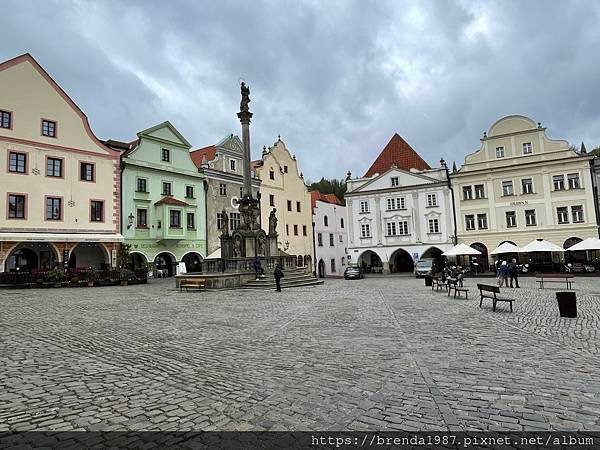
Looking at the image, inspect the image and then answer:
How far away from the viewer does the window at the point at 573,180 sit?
126 ft

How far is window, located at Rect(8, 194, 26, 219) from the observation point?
27922 mm

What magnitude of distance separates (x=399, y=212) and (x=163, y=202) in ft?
82.7

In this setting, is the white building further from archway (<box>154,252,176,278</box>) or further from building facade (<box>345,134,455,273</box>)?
archway (<box>154,252,176,278</box>)

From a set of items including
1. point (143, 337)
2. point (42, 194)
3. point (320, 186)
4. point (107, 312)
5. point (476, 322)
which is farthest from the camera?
point (320, 186)

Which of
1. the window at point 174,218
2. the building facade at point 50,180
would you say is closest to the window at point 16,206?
the building facade at point 50,180

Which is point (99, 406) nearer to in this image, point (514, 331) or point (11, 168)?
point (514, 331)

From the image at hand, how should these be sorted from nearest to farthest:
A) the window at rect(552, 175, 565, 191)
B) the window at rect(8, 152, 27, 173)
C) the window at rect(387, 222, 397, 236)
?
1. the window at rect(8, 152, 27, 173)
2. the window at rect(552, 175, 565, 191)
3. the window at rect(387, 222, 397, 236)

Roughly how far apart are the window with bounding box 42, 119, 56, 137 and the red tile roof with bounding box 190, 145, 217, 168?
14268mm

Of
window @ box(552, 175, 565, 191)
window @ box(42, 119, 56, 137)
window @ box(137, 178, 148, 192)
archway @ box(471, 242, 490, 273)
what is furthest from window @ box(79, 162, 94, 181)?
window @ box(552, 175, 565, 191)

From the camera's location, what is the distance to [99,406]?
491cm

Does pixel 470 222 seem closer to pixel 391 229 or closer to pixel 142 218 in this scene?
pixel 391 229

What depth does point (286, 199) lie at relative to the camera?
161 ft

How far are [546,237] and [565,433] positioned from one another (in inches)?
1587

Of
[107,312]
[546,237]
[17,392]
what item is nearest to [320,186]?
[546,237]
